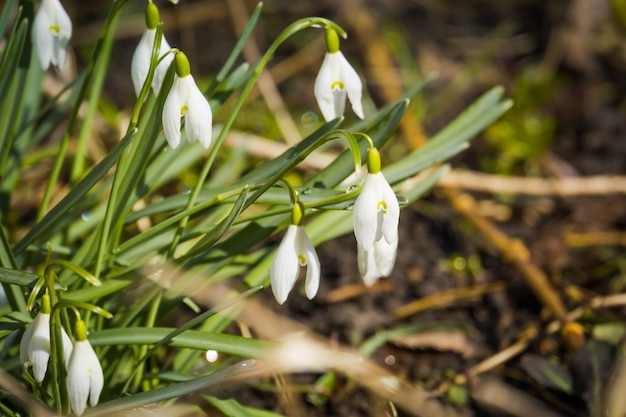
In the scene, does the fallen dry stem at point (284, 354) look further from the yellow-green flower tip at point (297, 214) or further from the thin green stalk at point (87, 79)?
the thin green stalk at point (87, 79)

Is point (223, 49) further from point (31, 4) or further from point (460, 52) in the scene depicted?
point (31, 4)

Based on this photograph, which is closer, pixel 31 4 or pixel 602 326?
pixel 31 4

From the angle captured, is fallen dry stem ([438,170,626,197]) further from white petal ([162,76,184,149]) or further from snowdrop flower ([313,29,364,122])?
white petal ([162,76,184,149])

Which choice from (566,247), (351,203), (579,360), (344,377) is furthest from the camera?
(566,247)

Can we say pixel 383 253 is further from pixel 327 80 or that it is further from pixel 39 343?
pixel 39 343

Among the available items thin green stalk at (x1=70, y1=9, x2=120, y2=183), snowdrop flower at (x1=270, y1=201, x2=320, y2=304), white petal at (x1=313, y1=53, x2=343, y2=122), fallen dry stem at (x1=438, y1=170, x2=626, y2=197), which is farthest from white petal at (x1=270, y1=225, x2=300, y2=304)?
fallen dry stem at (x1=438, y1=170, x2=626, y2=197)

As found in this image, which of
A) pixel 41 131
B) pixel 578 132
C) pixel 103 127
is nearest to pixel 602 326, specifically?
pixel 578 132

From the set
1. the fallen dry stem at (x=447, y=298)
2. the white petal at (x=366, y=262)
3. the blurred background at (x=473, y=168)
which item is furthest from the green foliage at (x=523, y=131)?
the white petal at (x=366, y=262)
